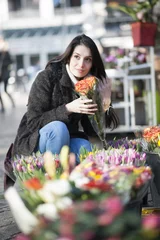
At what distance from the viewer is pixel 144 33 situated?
20.5 feet

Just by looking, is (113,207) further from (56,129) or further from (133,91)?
(133,91)

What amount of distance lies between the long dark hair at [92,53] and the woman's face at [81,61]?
0.08 ft

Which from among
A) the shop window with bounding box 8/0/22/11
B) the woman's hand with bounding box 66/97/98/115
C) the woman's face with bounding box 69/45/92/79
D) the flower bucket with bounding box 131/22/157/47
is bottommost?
the woman's hand with bounding box 66/97/98/115

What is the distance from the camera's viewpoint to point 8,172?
11.3ft

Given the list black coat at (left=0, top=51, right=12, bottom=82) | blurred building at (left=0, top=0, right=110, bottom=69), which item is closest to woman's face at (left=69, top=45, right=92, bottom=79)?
black coat at (left=0, top=51, right=12, bottom=82)

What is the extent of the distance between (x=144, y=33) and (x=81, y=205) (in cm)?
485

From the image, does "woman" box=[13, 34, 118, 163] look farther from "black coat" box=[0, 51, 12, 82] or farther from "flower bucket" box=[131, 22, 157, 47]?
"black coat" box=[0, 51, 12, 82]

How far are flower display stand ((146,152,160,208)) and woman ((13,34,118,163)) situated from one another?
52cm

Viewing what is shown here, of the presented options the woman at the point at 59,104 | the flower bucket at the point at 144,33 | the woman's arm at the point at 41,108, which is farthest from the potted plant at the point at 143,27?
the woman's arm at the point at 41,108

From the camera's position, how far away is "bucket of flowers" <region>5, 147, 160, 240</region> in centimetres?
156

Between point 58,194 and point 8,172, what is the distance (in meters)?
1.73

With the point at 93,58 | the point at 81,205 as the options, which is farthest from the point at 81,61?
the point at 81,205

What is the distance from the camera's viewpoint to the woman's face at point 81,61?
3.45 m

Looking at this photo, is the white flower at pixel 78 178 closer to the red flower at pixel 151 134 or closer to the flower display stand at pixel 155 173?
the flower display stand at pixel 155 173
